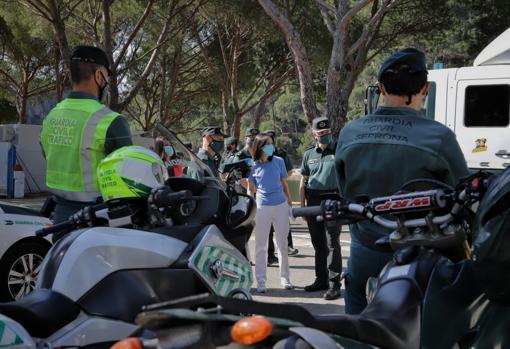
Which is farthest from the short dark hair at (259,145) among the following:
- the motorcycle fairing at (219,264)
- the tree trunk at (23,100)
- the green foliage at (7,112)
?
the green foliage at (7,112)

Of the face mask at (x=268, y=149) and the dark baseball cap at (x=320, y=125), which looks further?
the face mask at (x=268, y=149)

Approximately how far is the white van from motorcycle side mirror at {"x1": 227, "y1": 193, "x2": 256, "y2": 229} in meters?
6.65

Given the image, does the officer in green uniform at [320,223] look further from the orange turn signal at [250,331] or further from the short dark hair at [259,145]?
the orange turn signal at [250,331]

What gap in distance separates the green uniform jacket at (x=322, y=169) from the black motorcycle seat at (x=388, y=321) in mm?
4905

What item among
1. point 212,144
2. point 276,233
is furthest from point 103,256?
point 212,144

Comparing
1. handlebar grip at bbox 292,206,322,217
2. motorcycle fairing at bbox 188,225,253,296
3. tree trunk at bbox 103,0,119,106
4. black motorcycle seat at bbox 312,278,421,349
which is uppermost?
tree trunk at bbox 103,0,119,106

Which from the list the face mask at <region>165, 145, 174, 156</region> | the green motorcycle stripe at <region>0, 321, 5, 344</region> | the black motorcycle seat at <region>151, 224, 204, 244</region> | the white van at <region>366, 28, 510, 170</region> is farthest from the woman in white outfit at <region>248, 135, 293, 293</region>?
the green motorcycle stripe at <region>0, 321, 5, 344</region>

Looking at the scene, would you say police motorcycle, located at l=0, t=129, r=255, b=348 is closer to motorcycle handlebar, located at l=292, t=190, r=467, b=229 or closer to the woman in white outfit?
motorcycle handlebar, located at l=292, t=190, r=467, b=229

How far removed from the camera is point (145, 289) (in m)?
2.76

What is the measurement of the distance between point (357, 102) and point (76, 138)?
53.9m

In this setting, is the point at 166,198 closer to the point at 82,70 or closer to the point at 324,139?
the point at 82,70

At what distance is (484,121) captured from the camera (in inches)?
384

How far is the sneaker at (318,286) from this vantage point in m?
7.05

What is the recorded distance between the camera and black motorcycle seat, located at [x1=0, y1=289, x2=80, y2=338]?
2.31m
